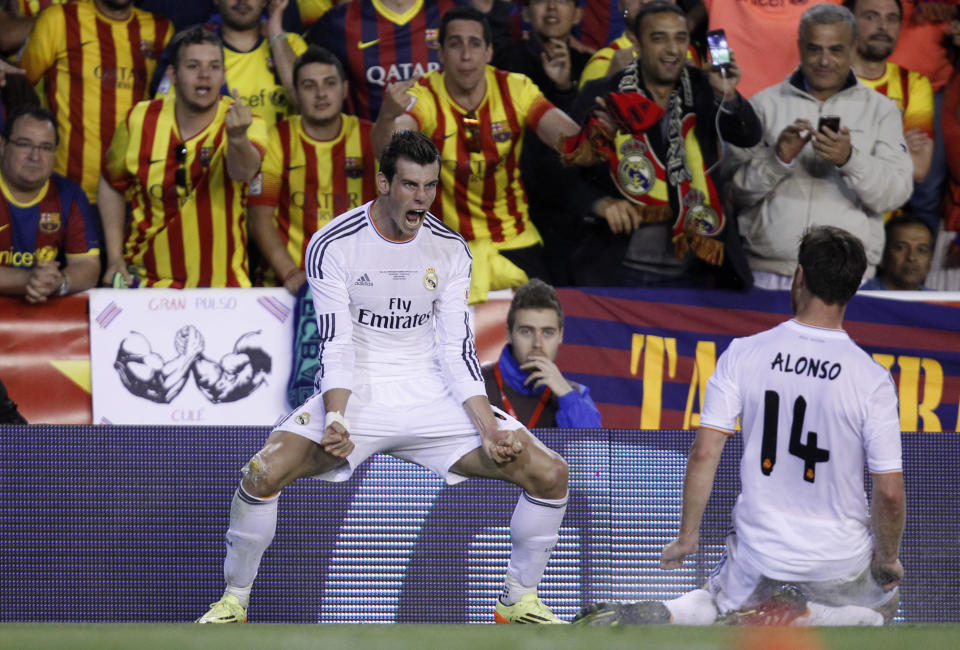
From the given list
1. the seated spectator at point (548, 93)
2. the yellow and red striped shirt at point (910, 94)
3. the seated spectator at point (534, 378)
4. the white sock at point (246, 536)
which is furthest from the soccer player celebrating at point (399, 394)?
the yellow and red striped shirt at point (910, 94)

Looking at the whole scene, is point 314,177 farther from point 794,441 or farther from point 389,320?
point 794,441

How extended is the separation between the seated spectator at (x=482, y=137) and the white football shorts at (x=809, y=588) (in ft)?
8.52

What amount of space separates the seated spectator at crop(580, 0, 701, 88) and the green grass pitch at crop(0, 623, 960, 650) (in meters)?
4.63

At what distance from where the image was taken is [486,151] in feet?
21.0

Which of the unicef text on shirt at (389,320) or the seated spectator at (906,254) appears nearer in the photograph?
the unicef text on shirt at (389,320)

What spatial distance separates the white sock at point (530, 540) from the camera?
4.57 metres

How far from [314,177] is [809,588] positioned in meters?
3.56

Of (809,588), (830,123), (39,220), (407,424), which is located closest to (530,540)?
(407,424)

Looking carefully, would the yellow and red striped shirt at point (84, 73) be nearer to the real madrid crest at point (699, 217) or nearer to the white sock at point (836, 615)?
the real madrid crest at point (699, 217)

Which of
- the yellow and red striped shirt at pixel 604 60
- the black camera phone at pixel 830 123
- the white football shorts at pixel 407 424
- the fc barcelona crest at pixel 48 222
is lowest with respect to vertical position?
the white football shorts at pixel 407 424

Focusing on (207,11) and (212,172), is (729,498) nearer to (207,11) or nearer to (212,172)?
(212,172)

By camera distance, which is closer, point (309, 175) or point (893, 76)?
point (309, 175)

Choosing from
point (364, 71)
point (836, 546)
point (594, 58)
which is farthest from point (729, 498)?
point (364, 71)

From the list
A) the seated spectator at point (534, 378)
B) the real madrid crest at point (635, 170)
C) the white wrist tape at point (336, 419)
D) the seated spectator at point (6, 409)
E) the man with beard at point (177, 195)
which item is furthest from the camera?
the man with beard at point (177, 195)
